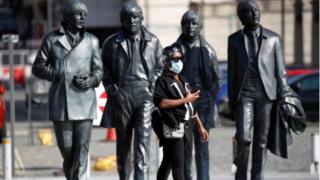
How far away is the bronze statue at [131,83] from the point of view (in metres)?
12.6

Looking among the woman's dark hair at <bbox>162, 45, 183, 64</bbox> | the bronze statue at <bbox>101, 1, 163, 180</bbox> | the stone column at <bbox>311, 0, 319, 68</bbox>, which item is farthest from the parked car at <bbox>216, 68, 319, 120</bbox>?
the stone column at <bbox>311, 0, 319, 68</bbox>

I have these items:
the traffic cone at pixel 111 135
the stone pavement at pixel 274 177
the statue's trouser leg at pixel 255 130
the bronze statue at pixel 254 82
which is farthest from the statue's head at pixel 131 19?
the traffic cone at pixel 111 135

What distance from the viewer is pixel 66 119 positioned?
12062mm

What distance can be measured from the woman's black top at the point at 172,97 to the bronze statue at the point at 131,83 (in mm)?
526

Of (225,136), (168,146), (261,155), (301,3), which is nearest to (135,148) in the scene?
(168,146)

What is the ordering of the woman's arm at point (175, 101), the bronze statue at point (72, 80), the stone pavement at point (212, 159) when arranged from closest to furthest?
the woman's arm at point (175, 101), the bronze statue at point (72, 80), the stone pavement at point (212, 159)

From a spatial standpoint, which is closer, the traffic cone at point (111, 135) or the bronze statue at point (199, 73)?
the bronze statue at point (199, 73)

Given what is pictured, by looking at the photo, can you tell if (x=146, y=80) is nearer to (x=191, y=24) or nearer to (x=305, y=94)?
(x=191, y=24)

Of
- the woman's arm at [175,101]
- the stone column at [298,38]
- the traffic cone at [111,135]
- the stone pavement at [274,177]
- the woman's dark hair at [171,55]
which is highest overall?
the woman's dark hair at [171,55]

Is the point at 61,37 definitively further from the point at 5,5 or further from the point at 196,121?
the point at 5,5

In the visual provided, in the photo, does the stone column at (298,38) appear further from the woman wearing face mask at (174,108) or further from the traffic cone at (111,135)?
the woman wearing face mask at (174,108)

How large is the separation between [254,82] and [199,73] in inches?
43.1

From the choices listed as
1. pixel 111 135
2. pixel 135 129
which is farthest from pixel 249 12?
pixel 111 135

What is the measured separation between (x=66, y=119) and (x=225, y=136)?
1210cm
